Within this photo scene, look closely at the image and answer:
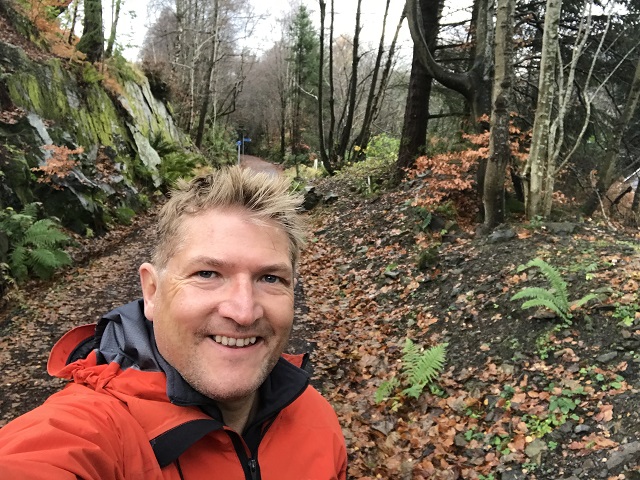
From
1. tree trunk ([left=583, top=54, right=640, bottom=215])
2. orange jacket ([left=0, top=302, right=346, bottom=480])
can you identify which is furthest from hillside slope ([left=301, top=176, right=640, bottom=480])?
tree trunk ([left=583, top=54, right=640, bottom=215])

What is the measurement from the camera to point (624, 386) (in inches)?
152

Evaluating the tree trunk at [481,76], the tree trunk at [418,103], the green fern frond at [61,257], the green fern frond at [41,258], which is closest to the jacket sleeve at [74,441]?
the green fern frond at [41,258]

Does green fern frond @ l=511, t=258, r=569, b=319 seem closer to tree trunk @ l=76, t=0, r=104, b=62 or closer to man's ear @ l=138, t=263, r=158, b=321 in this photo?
man's ear @ l=138, t=263, r=158, b=321

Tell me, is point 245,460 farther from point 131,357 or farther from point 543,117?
point 543,117

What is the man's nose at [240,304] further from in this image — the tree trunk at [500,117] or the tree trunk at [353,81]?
the tree trunk at [353,81]

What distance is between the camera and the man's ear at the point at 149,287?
63.7 inches

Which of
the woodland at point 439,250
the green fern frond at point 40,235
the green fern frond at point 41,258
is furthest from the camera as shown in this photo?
the green fern frond at point 40,235

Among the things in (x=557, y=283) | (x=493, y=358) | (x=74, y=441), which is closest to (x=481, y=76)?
(x=557, y=283)

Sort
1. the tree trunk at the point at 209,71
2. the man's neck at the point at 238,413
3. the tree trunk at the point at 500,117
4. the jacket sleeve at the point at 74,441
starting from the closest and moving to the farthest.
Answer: the jacket sleeve at the point at 74,441 → the man's neck at the point at 238,413 → the tree trunk at the point at 500,117 → the tree trunk at the point at 209,71

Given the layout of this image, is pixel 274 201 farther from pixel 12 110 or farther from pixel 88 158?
pixel 88 158

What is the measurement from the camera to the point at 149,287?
164 centimetres

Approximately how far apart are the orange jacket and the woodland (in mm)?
819

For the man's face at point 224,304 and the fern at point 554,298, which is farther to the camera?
the fern at point 554,298

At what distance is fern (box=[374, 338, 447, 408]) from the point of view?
4777 mm
